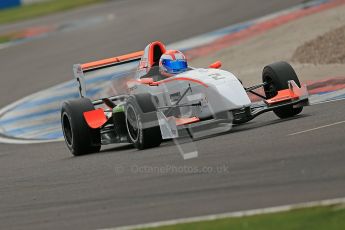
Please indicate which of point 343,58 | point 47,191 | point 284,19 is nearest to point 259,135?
point 47,191

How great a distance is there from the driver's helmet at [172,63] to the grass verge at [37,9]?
95.4 ft

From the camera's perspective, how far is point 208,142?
1184 cm

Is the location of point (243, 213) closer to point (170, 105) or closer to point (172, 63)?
point (170, 105)

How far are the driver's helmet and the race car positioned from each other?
0.03 meters

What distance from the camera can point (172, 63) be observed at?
13297 millimetres

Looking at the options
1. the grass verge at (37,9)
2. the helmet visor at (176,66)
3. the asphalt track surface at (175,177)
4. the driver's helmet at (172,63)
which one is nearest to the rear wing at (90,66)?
the asphalt track surface at (175,177)

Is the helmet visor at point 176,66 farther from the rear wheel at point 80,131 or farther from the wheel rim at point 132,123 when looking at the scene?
the rear wheel at point 80,131

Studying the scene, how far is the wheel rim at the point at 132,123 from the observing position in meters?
12.4

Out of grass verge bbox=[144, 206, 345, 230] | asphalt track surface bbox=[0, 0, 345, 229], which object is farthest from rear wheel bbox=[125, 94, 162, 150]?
grass verge bbox=[144, 206, 345, 230]

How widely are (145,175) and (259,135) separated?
1.91 m

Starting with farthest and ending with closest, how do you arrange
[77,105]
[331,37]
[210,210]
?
[331,37] → [77,105] → [210,210]

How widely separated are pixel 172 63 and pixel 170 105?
2.34 feet

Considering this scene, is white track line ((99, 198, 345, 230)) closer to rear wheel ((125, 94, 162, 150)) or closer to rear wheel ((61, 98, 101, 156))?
rear wheel ((125, 94, 162, 150))

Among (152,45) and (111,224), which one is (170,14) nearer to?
(152,45)
